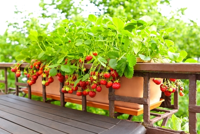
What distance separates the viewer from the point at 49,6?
344 centimetres

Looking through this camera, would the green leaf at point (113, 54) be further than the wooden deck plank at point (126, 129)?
Yes

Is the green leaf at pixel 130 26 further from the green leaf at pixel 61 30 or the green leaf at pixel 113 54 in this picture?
the green leaf at pixel 61 30

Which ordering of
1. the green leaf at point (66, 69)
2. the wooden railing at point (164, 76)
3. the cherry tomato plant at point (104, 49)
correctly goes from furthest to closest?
1. the green leaf at point (66, 69)
2. the cherry tomato plant at point (104, 49)
3. the wooden railing at point (164, 76)

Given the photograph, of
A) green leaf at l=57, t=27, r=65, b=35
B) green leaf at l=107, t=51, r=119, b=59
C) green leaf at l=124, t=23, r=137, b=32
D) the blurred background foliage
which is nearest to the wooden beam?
green leaf at l=107, t=51, r=119, b=59

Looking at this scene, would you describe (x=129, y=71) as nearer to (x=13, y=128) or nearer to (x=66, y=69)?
(x=66, y=69)

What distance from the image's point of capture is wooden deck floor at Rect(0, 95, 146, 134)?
29.2 inches

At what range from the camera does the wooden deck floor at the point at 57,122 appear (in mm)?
742

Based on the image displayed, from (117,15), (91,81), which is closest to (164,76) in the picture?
(91,81)

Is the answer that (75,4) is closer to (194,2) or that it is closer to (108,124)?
(194,2)

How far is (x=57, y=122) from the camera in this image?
0.85 m

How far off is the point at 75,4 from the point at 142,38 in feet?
9.18

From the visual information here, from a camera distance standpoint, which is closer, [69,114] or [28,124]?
[28,124]

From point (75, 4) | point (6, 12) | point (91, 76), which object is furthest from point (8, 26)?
point (91, 76)

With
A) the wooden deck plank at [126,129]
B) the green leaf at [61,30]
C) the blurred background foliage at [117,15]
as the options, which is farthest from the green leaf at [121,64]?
the blurred background foliage at [117,15]
